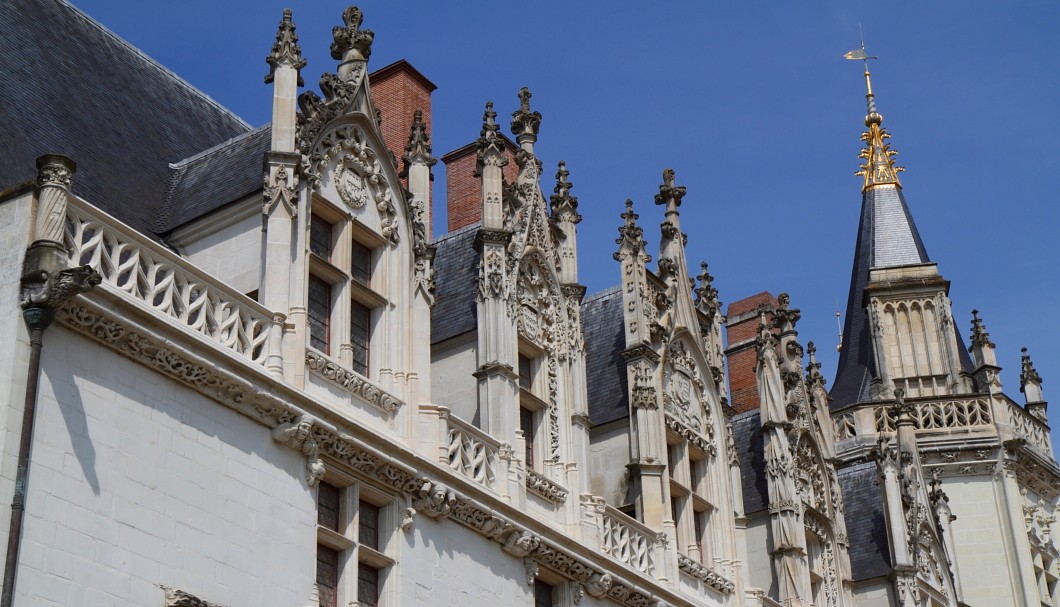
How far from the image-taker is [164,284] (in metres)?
15.4

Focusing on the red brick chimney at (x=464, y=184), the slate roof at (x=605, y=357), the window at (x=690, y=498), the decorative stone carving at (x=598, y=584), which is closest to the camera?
the decorative stone carving at (x=598, y=584)

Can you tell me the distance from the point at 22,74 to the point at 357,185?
12.3 ft

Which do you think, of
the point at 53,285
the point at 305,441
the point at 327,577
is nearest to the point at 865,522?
the point at 327,577

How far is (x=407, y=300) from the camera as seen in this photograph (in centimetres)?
1912

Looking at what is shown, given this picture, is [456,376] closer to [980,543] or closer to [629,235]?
[629,235]

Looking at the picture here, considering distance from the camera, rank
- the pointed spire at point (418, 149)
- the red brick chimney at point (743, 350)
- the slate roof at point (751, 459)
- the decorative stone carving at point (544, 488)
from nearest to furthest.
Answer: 1. the decorative stone carving at point (544, 488)
2. the pointed spire at point (418, 149)
3. the slate roof at point (751, 459)
4. the red brick chimney at point (743, 350)

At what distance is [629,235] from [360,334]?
21.8 feet

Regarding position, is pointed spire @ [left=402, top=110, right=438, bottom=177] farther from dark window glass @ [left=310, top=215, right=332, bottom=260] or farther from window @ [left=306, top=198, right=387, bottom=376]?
dark window glass @ [left=310, top=215, right=332, bottom=260]

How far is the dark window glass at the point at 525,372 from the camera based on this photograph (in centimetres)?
2123

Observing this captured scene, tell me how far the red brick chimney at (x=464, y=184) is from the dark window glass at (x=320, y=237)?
19.1ft

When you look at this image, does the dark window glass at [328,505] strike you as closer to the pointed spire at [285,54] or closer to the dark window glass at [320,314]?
the dark window glass at [320,314]

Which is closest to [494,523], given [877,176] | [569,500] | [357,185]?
[569,500]

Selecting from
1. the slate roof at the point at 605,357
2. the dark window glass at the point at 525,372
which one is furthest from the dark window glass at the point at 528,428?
the slate roof at the point at 605,357

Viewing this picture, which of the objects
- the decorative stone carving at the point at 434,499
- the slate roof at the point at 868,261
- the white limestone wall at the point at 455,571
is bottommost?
the white limestone wall at the point at 455,571
